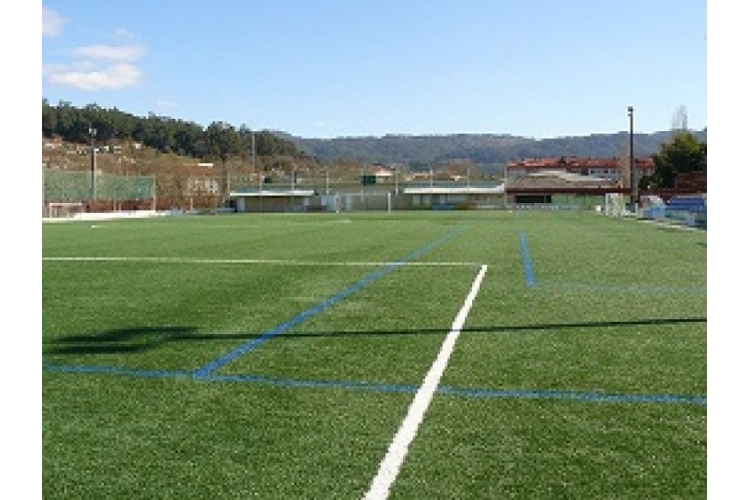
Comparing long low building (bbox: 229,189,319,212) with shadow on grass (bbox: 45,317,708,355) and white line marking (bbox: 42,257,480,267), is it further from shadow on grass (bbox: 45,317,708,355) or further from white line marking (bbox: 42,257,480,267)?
shadow on grass (bbox: 45,317,708,355)

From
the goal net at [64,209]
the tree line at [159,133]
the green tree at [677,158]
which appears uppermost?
the tree line at [159,133]

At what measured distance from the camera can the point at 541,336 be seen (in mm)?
6152

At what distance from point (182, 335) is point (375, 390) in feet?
8.27

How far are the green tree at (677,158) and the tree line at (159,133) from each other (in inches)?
2624

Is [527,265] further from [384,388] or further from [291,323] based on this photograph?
[384,388]

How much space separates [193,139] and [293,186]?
49.5 meters

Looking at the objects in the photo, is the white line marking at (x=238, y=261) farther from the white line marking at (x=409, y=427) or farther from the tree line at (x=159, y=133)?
the tree line at (x=159, y=133)

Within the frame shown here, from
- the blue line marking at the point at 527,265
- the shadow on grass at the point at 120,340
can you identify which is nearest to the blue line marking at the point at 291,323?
the shadow on grass at the point at 120,340

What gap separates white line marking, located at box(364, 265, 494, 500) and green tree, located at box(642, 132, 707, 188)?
218 feet

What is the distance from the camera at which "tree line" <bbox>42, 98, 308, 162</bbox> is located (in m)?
114

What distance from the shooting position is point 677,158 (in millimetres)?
67875

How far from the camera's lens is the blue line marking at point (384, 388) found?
4289 mm

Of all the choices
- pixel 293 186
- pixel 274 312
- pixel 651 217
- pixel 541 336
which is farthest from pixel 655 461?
pixel 293 186
